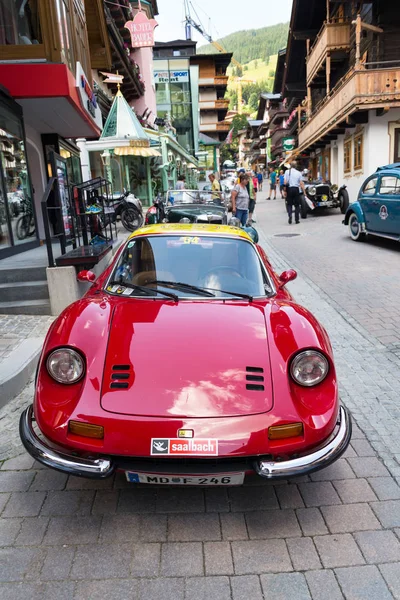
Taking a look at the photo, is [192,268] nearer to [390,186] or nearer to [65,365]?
[65,365]

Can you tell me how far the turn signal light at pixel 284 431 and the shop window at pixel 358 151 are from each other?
20.0 meters

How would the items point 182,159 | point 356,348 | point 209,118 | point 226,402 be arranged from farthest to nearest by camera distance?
point 209,118, point 182,159, point 356,348, point 226,402

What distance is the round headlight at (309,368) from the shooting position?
2.60 m

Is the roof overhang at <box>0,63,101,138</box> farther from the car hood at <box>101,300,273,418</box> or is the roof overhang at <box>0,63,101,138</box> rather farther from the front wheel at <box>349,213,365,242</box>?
the front wheel at <box>349,213,365,242</box>

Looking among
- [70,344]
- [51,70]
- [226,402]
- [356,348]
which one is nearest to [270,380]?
[226,402]

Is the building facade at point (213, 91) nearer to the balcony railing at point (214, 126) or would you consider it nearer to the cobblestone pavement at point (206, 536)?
the balcony railing at point (214, 126)

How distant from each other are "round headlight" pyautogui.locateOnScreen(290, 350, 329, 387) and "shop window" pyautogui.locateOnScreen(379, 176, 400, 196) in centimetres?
855

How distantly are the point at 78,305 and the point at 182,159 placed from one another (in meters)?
34.0

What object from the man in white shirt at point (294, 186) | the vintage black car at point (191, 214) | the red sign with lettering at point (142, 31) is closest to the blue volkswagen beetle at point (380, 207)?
the vintage black car at point (191, 214)

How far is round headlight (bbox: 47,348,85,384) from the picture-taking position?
2607 millimetres

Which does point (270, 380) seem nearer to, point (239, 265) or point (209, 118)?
point (239, 265)

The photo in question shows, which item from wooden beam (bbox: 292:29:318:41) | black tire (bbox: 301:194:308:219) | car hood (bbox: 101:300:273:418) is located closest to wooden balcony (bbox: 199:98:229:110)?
wooden beam (bbox: 292:29:318:41)

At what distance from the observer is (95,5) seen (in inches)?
579

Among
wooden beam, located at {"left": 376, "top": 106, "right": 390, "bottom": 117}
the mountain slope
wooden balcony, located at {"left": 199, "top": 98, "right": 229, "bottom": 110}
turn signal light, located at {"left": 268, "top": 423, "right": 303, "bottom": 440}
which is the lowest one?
turn signal light, located at {"left": 268, "top": 423, "right": 303, "bottom": 440}
